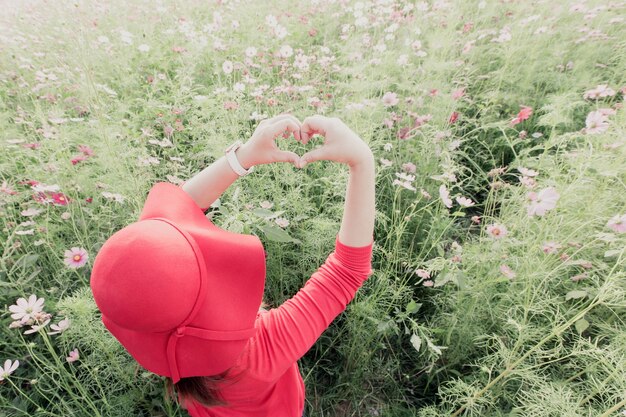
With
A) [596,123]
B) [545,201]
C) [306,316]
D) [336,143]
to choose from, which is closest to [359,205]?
[336,143]

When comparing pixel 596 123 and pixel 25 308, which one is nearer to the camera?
pixel 25 308

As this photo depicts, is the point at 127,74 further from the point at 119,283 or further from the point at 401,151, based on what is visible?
the point at 119,283

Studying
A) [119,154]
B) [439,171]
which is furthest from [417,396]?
[119,154]

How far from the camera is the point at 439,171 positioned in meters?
1.87

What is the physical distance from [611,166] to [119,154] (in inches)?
75.7

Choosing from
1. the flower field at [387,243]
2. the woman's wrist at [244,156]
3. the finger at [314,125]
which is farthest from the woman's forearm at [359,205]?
the flower field at [387,243]

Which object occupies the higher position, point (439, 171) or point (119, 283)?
point (119, 283)

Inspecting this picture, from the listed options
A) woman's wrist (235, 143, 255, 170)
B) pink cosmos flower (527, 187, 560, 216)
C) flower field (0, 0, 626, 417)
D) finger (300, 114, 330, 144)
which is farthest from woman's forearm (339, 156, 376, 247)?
pink cosmos flower (527, 187, 560, 216)

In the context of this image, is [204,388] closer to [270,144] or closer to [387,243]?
[270,144]

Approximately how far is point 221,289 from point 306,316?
251 mm

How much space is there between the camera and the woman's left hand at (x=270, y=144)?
2.63 ft

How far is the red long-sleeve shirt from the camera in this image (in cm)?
79

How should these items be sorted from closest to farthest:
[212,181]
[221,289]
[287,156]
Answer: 1. [221,289]
2. [287,156]
3. [212,181]

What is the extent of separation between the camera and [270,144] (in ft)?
2.73
